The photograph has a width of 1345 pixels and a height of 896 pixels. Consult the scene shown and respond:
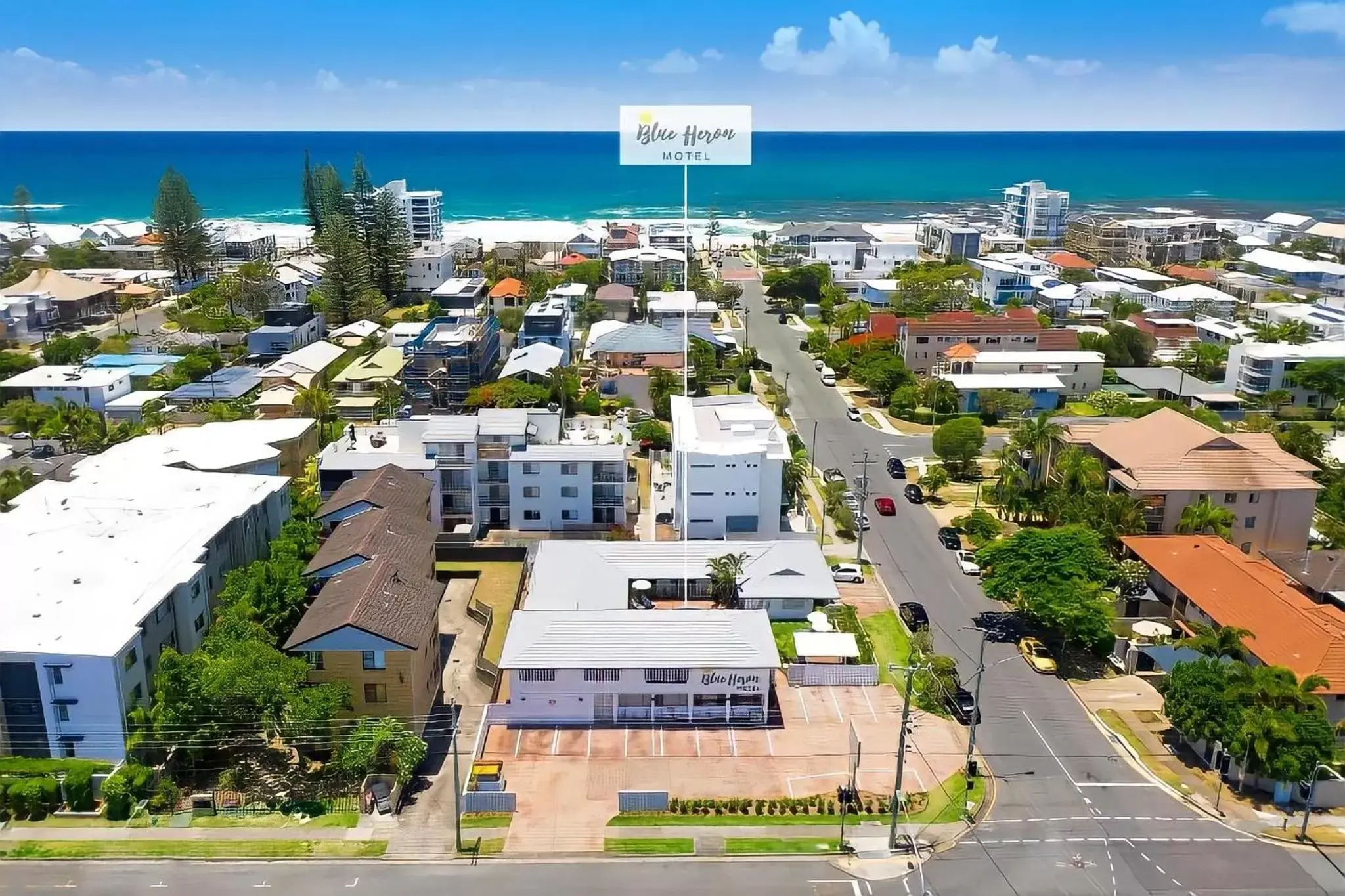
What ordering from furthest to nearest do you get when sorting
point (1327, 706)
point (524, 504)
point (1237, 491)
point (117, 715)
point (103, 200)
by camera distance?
1. point (103, 200)
2. point (524, 504)
3. point (1237, 491)
4. point (1327, 706)
5. point (117, 715)


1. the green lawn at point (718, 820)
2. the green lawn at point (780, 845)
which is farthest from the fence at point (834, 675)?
the green lawn at point (780, 845)

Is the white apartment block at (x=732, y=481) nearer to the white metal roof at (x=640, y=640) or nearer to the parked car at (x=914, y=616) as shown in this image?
the parked car at (x=914, y=616)

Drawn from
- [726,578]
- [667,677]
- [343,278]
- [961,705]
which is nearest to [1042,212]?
[343,278]

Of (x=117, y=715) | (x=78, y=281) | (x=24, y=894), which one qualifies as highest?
(x=78, y=281)

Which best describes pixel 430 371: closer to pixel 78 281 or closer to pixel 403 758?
pixel 403 758

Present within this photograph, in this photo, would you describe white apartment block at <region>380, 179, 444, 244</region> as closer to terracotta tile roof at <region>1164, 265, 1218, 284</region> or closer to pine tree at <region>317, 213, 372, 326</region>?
pine tree at <region>317, 213, 372, 326</region>

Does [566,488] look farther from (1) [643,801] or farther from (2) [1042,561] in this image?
(2) [1042,561]

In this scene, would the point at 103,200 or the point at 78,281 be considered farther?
→ the point at 103,200

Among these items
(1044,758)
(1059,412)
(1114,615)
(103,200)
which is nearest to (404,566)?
(1044,758)
